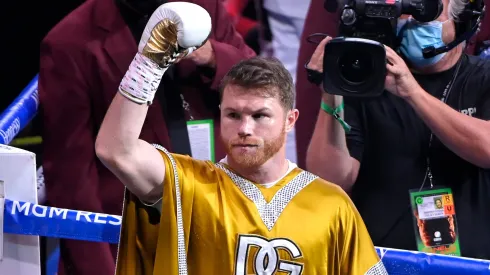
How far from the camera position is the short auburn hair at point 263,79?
2.38 metres

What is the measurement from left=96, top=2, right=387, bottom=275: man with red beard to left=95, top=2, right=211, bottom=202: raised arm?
1.4 inches

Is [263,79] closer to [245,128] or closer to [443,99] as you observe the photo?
[245,128]

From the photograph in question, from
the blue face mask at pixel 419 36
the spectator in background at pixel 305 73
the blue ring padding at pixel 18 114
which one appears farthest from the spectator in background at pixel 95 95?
the blue face mask at pixel 419 36

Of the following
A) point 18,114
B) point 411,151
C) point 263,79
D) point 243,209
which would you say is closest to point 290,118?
point 263,79

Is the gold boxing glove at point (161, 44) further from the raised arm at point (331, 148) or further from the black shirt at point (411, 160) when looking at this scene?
the black shirt at point (411, 160)

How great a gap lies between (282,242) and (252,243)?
0.07 meters

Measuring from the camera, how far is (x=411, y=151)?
2807mm

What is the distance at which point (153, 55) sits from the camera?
7.22 ft

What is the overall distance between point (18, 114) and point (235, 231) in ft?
3.21

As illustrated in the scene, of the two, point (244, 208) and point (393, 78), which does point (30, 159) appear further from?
point (393, 78)

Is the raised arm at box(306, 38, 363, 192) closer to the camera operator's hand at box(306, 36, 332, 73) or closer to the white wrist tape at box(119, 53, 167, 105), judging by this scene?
the camera operator's hand at box(306, 36, 332, 73)

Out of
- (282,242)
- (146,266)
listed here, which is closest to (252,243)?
(282,242)

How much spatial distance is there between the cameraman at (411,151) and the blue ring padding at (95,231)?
1.00 feet

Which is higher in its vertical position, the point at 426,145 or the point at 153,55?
the point at 153,55
